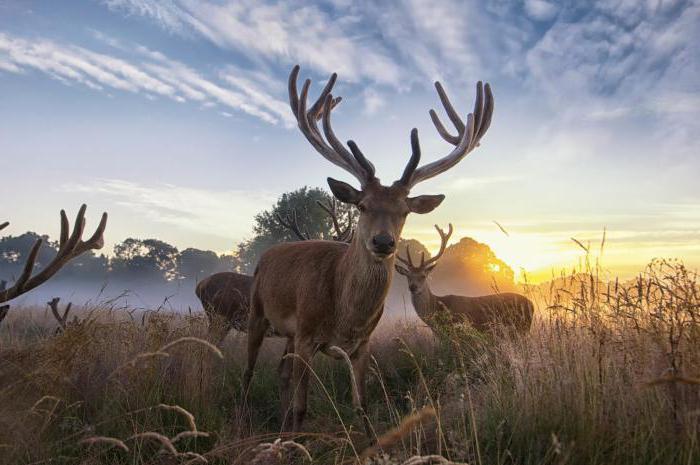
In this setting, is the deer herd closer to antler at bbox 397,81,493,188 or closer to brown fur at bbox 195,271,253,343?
antler at bbox 397,81,493,188

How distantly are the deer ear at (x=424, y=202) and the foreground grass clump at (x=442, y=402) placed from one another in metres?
1.48

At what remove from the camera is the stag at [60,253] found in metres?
3.29

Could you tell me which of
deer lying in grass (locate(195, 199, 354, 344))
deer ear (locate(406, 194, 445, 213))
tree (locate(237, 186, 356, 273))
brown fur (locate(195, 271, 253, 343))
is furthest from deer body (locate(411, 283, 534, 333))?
tree (locate(237, 186, 356, 273))

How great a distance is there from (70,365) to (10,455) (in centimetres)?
123

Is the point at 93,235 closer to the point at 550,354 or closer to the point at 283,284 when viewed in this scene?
the point at 283,284

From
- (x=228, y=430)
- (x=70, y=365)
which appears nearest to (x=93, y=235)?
(x=70, y=365)

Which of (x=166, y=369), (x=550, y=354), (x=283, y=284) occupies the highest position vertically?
(x=283, y=284)

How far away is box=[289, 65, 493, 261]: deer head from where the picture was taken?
4.54 meters

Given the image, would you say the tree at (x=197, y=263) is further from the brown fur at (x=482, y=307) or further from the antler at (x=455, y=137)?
the antler at (x=455, y=137)

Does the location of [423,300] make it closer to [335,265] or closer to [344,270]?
[335,265]

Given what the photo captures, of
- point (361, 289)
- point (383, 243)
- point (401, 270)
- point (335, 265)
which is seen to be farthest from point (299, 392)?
point (401, 270)

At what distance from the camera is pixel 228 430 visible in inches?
163

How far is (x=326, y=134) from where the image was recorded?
5.57 meters

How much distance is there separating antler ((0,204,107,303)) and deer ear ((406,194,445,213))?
8.91 feet
